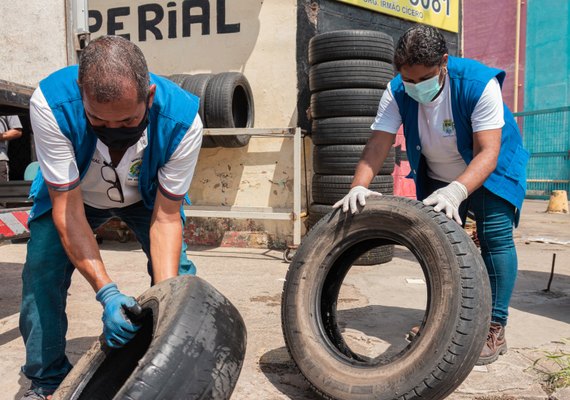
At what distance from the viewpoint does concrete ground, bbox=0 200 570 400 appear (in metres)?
2.46

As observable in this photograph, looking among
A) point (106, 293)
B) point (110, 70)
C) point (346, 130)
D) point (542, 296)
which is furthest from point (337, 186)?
point (110, 70)

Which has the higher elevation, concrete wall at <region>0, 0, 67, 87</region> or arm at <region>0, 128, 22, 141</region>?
concrete wall at <region>0, 0, 67, 87</region>

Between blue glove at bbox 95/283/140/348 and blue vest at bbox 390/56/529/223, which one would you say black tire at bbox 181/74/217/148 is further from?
blue glove at bbox 95/283/140/348

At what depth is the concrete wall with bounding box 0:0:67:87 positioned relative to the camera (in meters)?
3.57

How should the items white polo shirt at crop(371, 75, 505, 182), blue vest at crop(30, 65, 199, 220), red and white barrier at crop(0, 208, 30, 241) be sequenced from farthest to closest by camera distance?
red and white barrier at crop(0, 208, 30, 241), white polo shirt at crop(371, 75, 505, 182), blue vest at crop(30, 65, 199, 220)

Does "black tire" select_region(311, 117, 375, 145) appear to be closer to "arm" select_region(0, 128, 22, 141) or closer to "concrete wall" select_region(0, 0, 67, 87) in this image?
"concrete wall" select_region(0, 0, 67, 87)

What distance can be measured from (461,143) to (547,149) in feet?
39.3

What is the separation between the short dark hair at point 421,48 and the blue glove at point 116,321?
1.57 m

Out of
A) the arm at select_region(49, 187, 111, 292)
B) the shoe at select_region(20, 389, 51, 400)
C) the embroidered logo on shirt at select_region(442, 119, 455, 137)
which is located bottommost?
the shoe at select_region(20, 389, 51, 400)

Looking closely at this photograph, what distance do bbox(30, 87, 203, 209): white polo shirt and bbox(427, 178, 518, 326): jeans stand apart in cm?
148

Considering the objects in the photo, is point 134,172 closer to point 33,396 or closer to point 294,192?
point 33,396

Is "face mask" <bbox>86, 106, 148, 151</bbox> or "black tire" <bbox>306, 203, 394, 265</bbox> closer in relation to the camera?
"face mask" <bbox>86, 106, 148, 151</bbox>

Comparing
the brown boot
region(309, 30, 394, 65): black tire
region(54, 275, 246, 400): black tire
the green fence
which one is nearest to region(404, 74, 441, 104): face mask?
the brown boot

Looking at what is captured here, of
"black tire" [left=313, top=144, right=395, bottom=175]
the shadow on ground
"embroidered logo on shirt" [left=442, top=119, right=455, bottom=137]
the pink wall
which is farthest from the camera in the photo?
the pink wall
